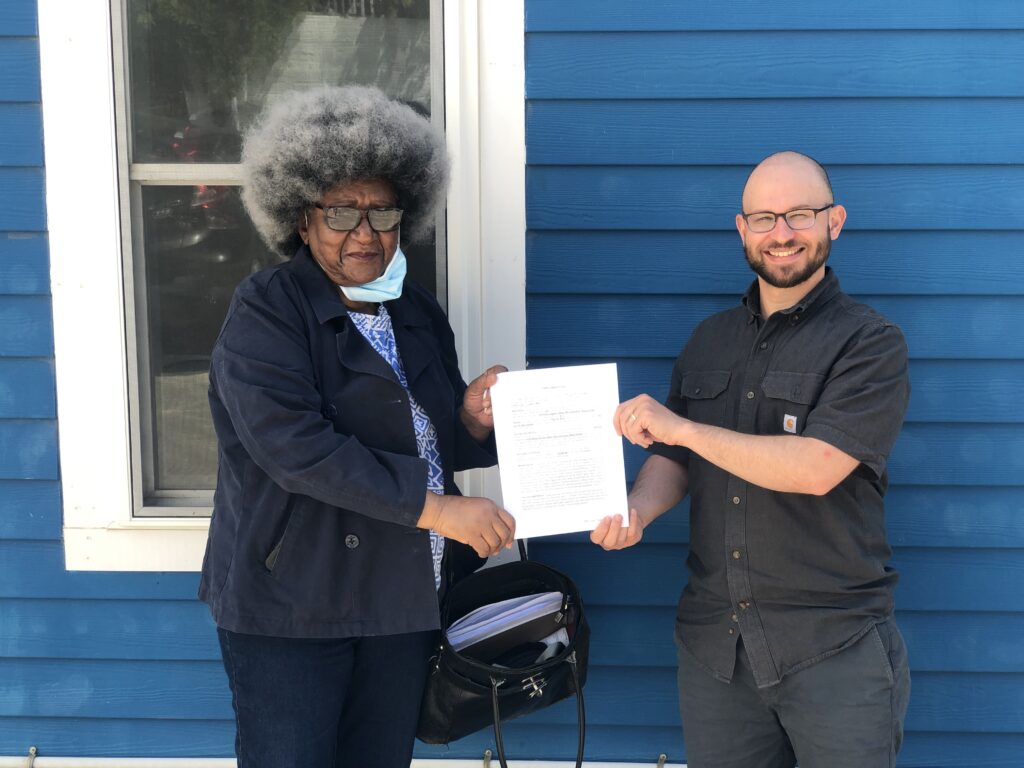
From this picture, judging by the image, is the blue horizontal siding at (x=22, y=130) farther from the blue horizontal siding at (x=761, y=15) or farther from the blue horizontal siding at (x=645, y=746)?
the blue horizontal siding at (x=645, y=746)

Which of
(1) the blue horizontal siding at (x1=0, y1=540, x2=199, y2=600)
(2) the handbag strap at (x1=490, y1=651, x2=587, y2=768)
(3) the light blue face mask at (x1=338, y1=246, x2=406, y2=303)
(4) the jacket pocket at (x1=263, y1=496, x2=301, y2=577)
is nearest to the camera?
(4) the jacket pocket at (x1=263, y1=496, x2=301, y2=577)

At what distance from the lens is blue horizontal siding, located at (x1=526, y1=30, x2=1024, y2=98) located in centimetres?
272

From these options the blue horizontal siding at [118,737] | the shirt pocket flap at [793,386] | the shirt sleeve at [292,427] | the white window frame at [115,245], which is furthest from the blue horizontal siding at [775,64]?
the blue horizontal siding at [118,737]

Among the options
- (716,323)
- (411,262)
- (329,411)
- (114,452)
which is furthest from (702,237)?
(114,452)

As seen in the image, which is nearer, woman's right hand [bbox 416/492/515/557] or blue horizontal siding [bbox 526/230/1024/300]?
woman's right hand [bbox 416/492/515/557]

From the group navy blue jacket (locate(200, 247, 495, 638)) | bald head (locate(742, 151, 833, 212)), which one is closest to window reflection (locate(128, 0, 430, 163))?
navy blue jacket (locate(200, 247, 495, 638))

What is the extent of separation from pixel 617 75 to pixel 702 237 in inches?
21.5

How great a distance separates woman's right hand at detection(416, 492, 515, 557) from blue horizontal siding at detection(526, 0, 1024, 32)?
1.47 meters

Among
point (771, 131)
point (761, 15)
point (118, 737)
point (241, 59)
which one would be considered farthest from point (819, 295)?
point (118, 737)

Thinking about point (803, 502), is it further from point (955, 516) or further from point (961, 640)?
point (961, 640)

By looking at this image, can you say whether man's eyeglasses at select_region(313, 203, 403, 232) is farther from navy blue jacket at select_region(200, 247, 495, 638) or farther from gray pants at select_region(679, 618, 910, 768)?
gray pants at select_region(679, 618, 910, 768)

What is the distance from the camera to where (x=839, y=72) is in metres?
2.74

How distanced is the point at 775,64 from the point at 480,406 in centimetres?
138

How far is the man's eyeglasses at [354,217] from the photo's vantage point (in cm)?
215
